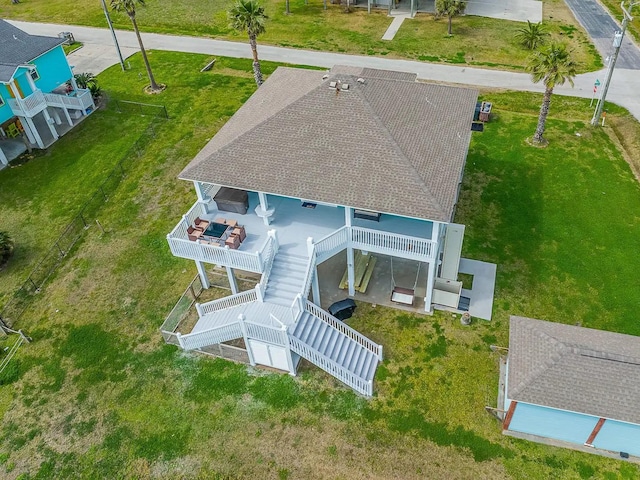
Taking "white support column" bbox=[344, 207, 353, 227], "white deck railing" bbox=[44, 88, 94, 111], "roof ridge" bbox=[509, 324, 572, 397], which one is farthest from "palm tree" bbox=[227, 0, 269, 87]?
"roof ridge" bbox=[509, 324, 572, 397]

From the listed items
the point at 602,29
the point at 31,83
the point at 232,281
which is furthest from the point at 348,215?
the point at 602,29

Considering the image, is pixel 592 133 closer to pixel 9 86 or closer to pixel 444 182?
pixel 444 182

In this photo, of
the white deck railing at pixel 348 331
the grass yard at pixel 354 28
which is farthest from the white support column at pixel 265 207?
the grass yard at pixel 354 28

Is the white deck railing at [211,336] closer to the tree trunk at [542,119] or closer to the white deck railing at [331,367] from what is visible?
the white deck railing at [331,367]

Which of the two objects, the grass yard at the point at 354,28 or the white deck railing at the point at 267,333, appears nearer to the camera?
the white deck railing at the point at 267,333

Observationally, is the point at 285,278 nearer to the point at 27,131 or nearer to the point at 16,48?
the point at 27,131

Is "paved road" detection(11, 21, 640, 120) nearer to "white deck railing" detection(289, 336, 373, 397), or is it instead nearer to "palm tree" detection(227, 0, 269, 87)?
"palm tree" detection(227, 0, 269, 87)

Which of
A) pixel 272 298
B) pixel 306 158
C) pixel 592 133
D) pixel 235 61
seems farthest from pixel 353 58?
pixel 272 298
